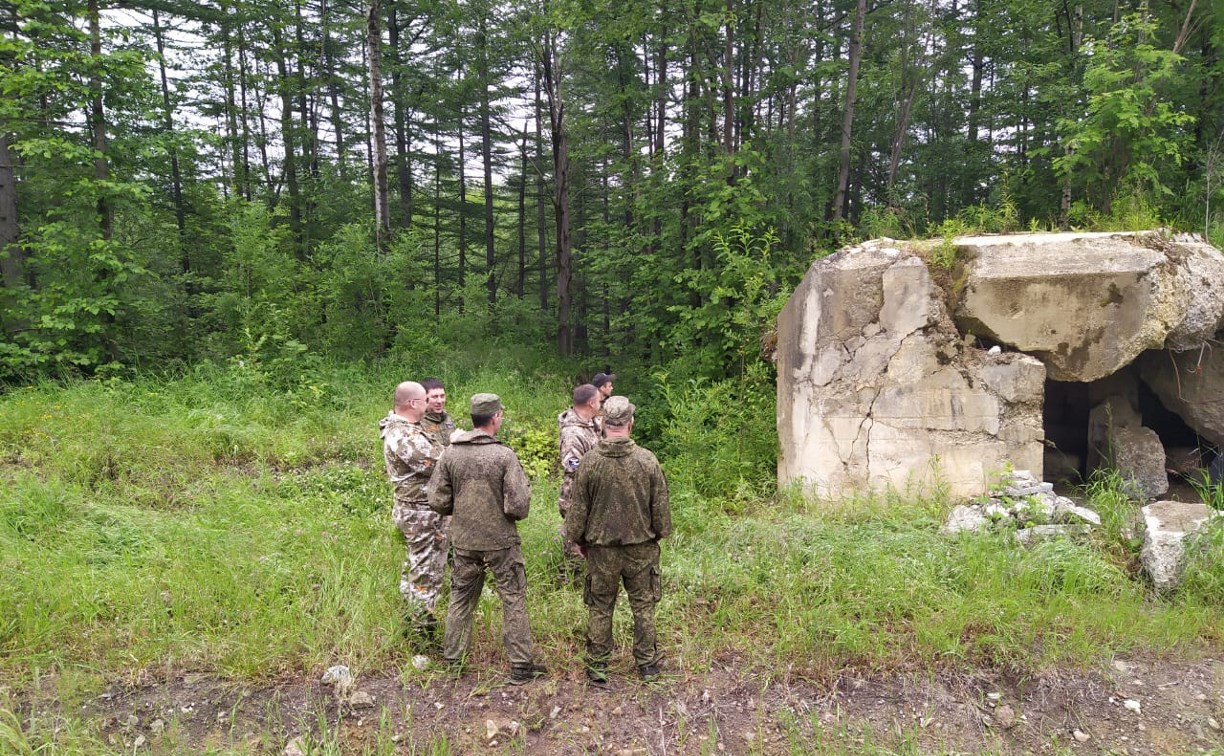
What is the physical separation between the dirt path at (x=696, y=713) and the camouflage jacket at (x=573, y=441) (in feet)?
4.40

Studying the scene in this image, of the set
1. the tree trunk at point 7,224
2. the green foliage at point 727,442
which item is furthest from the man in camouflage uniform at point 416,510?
the tree trunk at point 7,224

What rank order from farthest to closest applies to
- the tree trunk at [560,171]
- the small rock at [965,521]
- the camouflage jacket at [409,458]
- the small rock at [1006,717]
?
1. the tree trunk at [560,171]
2. the small rock at [965,521]
3. the camouflage jacket at [409,458]
4. the small rock at [1006,717]

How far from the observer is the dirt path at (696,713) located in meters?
3.36

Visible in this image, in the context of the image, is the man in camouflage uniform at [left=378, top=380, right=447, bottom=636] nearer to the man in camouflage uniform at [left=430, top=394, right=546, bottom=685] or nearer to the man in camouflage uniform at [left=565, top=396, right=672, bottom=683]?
the man in camouflage uniform at [left=430, top=394, right=546, bottom=685]

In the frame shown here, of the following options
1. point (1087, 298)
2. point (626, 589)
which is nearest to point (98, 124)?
point (626, 589)

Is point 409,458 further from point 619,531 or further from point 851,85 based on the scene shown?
point 851,85

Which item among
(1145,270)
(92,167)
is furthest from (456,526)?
(92,167)

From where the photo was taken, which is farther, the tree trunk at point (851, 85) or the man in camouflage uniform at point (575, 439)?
the tree trunk at point (851, 85)

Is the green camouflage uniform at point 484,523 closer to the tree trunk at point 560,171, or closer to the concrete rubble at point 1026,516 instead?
the concrete rubble at point 1026,516

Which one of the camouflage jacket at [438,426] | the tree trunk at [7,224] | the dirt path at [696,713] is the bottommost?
the dirt path at [696,713]

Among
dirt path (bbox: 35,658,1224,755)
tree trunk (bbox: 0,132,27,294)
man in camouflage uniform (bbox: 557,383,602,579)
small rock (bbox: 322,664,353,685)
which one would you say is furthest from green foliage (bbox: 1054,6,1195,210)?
tree trunk (bbox: 0,132,27,294)

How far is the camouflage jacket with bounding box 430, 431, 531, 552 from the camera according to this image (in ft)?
12.1

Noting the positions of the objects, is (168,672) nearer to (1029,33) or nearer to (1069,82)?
(1069,82)

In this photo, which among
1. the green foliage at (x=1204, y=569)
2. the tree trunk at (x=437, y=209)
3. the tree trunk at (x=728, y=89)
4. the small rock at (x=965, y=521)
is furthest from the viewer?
the tree trunk at (x=437, y=209)
